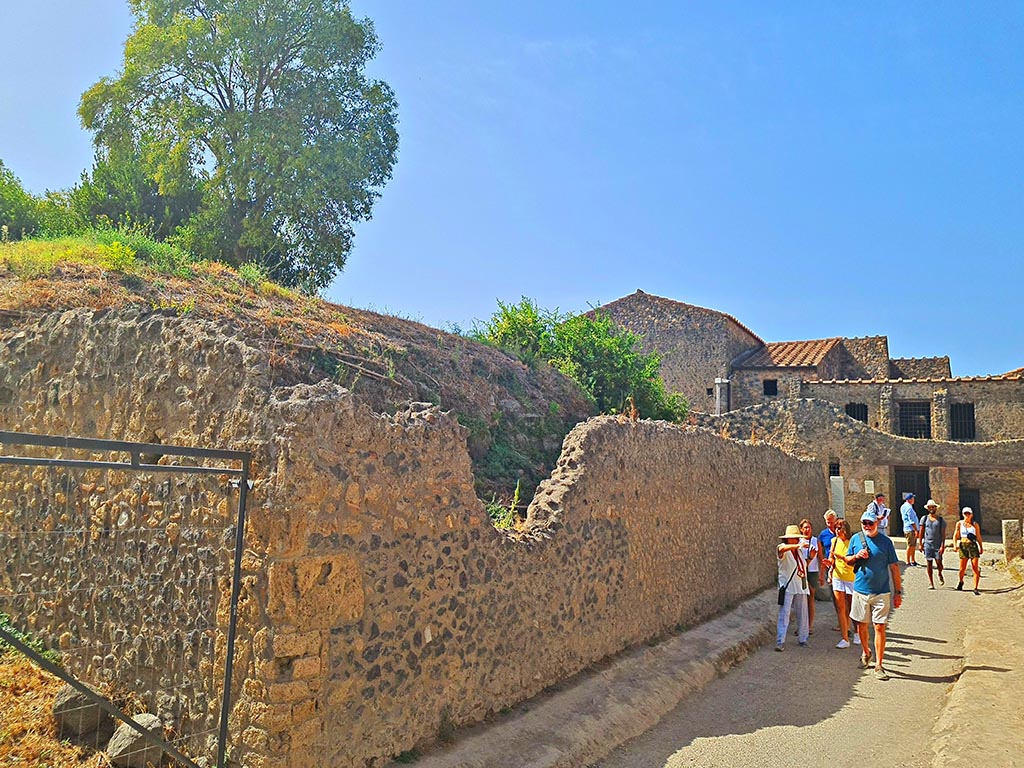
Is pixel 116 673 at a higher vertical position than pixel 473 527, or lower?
lower

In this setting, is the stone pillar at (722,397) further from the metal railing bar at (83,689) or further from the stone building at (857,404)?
the metal railing bar at (83,689)

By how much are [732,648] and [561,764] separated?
4512 mm

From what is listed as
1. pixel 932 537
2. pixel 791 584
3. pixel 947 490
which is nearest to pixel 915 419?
pixel 947 490

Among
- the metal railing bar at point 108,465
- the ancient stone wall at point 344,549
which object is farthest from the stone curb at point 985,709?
the metal railing bar at point 108,465

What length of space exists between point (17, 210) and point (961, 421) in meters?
30.7

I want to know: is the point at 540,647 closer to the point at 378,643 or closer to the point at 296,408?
the point at 378,643

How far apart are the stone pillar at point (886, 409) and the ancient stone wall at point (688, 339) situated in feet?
19.5

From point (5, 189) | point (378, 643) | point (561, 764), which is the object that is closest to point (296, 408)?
point (378, 643)

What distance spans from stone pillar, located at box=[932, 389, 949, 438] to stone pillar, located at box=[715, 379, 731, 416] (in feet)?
24.0

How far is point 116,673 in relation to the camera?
553cm

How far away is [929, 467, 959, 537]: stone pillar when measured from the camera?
2333 centimetres

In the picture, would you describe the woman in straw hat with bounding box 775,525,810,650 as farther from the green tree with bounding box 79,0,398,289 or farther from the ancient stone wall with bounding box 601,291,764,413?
the ancient stone wall with bounding box 601,291,764,413

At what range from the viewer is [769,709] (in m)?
7.62

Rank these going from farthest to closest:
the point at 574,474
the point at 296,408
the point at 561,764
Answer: the point at 574,474 < the point at 561,764 < the point at 296,408
